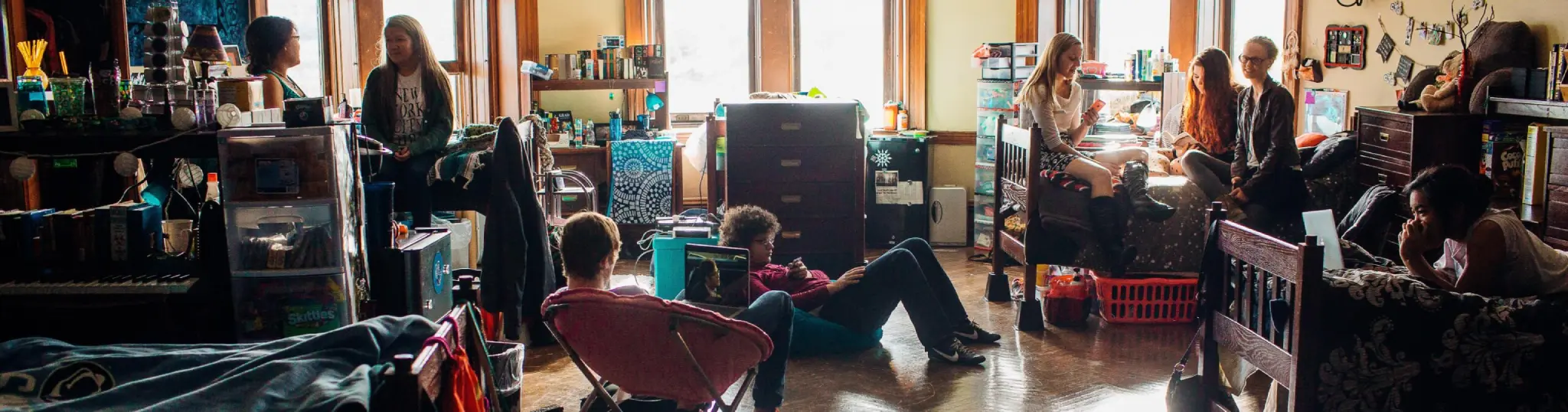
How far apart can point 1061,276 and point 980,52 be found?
2508 mm

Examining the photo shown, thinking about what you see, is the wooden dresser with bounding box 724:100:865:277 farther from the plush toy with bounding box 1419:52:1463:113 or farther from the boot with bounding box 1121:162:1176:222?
the plush toy with bounding box 1419:52:1463:113

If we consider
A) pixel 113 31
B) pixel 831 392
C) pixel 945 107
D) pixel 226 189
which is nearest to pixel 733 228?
pixel 831 392

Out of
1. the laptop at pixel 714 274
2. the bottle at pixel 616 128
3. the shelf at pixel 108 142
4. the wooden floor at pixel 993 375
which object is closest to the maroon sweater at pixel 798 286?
the wooden floor at pixel 993 375

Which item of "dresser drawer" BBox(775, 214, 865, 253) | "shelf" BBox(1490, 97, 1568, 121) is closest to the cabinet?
"dresser drawer" BBox(775, 214, 865, 253)

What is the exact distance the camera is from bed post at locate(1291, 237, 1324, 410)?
3.02 meters

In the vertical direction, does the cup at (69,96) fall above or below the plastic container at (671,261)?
above

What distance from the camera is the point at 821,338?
16.8 feet

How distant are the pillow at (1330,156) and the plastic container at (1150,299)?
734 millimetres

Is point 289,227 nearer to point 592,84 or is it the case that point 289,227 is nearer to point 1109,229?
point 1109,229

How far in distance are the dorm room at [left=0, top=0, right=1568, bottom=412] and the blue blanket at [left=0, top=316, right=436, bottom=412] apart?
0.04 feet

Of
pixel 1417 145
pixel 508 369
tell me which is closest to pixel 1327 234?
pixel 1417 145

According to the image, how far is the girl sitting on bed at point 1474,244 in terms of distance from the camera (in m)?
3.32

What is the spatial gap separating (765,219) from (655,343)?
137 centimetres

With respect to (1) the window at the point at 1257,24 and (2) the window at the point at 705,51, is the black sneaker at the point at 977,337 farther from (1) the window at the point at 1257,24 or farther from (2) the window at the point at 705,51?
(2) the window at the point at 705,51
